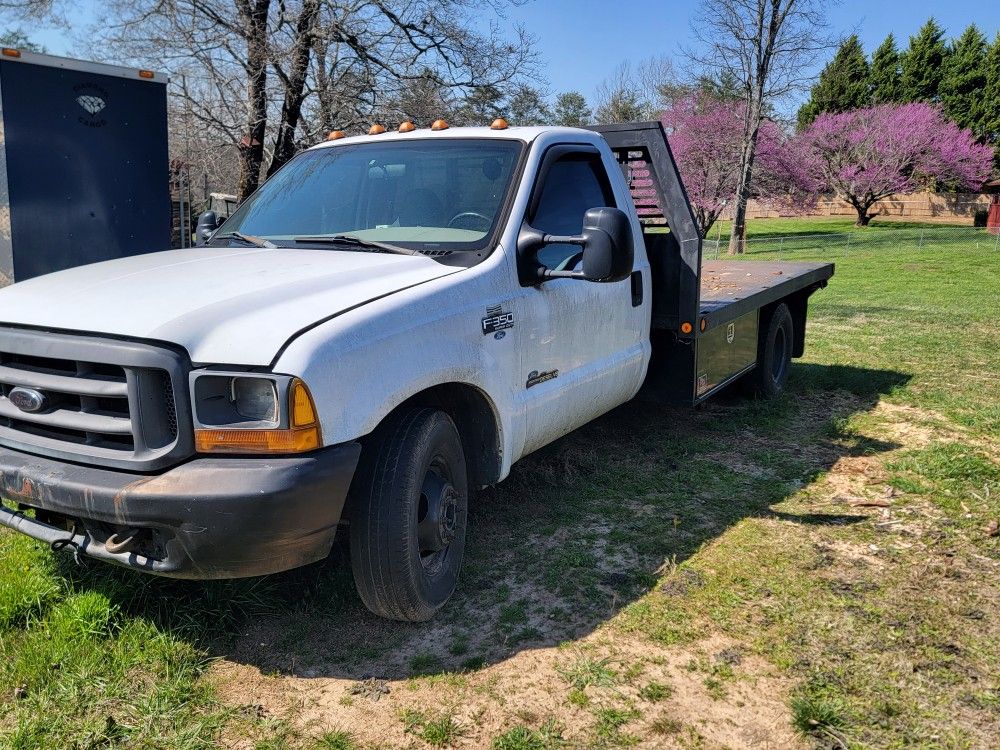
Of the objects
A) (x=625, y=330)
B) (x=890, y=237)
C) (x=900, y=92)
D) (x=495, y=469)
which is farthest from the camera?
(x=900, y=92)

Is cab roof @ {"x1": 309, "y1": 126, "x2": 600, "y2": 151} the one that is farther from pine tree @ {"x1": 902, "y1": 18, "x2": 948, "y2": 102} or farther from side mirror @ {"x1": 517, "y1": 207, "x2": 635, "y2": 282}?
pine tree @ {"x1": 902, "y1": 18, "x2": 948, "y2": 102}

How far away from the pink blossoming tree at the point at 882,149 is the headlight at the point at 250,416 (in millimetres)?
48393

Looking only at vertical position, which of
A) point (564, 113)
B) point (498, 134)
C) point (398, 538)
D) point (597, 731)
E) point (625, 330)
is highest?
point (564, 113)

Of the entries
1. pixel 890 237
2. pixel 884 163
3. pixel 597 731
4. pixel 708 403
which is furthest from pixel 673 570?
pixel 884 163

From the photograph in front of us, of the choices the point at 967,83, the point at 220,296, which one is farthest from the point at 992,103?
the point at 220,296

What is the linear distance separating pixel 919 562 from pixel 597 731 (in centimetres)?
217

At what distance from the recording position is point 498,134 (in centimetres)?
451

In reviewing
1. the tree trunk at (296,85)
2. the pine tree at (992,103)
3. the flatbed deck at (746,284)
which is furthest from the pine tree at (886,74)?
the flatbed deck at (746,284)

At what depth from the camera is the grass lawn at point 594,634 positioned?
9.84 feet

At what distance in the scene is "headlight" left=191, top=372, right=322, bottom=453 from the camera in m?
2.90

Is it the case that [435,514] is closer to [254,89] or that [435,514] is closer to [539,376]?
[539,376]

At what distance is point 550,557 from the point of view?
4340 mm

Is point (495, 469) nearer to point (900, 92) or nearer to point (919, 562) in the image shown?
point (919, 562)

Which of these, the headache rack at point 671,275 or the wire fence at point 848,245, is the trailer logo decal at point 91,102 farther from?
the wire fence at point 848,245
